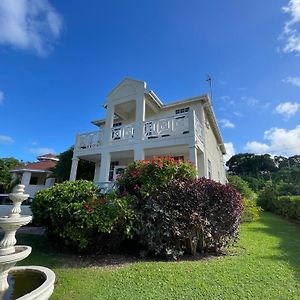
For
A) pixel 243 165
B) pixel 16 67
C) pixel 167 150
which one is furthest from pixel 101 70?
pixel 243 165

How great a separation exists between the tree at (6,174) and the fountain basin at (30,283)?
25.7 metres

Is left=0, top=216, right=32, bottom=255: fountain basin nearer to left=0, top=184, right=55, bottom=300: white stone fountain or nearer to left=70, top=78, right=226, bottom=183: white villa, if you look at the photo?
left=0, top=184, right=55, bottom=300: white stone fountain

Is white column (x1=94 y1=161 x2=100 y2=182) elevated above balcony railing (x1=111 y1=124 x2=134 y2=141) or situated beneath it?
situated beneath

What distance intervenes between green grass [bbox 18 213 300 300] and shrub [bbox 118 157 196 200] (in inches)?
93.4

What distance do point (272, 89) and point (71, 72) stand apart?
13000mm

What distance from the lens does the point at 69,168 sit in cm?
1817

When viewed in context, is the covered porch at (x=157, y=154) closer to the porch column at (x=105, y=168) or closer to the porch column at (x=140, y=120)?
the porch column at (x=105, y=168)

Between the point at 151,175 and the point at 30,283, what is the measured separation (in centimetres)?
447

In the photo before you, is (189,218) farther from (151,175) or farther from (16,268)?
(16,268)

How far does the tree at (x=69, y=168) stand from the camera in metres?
17.8

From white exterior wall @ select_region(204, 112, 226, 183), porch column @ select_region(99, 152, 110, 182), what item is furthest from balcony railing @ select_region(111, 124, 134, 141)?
white exterior wall @ select_region(204, 112, 226, 183)

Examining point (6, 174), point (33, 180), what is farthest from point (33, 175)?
point (6, 174)

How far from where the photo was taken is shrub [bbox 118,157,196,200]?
24.2ft

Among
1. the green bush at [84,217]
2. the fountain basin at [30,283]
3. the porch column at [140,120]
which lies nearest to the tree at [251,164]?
the porch column at [140,120]
